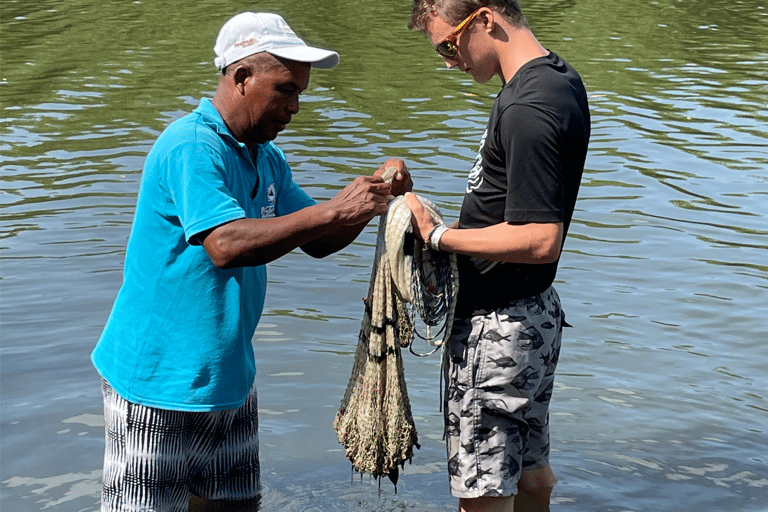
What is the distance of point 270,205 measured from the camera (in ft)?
12.7

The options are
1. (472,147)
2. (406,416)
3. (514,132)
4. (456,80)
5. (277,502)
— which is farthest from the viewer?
(456,80)

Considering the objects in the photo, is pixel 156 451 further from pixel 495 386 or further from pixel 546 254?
pixel 546 254

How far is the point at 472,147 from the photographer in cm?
1159

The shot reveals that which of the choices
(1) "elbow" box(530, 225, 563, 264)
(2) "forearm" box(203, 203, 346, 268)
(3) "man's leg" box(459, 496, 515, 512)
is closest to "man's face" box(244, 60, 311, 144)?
(2) "forearm" box(203, 203, 346, 268)

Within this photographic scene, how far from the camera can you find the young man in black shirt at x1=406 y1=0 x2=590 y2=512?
338 cm

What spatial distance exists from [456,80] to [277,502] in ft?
37.6

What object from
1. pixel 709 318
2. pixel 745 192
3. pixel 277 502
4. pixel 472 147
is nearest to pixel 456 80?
pixel 472 147

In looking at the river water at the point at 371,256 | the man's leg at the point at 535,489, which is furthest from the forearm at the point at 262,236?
the river water at the point at 371,256

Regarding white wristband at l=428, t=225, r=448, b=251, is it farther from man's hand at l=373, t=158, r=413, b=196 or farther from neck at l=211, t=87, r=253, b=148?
neck at l=211, t=87, r=253, b=148

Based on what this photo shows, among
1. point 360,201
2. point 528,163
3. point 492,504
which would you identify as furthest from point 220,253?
point 492,504

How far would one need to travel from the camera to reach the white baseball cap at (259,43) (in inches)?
137

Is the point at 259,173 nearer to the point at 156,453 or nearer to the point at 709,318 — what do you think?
the point at 156,453

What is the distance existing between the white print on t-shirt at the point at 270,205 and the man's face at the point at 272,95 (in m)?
0.30

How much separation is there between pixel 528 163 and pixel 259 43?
1100mm
